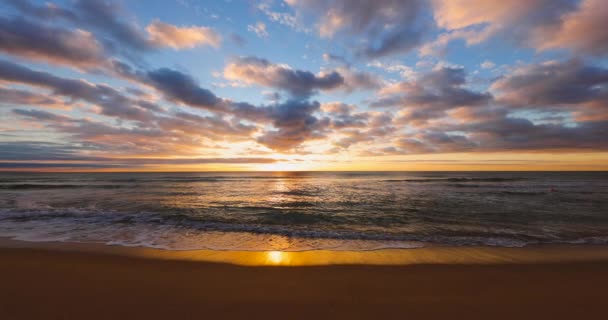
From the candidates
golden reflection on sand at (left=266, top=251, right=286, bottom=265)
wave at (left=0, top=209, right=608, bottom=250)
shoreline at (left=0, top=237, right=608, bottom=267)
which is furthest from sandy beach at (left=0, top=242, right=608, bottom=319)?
wave at (left=0, top=209, right=608, bottom=250)

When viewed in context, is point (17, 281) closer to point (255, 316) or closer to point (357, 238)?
point (255, 316)

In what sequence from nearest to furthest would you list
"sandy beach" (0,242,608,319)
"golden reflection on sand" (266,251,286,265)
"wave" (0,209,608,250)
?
"sandy beach" (0,242,608,319), "golden reflection on sand" (266,251,286,265), "wave" (0,209,608,250)

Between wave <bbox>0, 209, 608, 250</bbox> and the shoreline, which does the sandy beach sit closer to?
the shoreline

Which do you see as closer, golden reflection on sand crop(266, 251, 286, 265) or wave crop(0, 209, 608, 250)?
golden reflection on sand crop(266, 251, 286, 265)

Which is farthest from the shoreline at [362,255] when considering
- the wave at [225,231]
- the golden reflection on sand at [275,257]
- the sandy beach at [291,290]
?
the wave at [225,231]

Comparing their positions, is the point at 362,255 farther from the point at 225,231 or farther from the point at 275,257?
the point at 225,231

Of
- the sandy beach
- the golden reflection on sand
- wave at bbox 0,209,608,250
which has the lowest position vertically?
wave at bbox 0,209,608,250

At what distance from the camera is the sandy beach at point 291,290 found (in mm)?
3592

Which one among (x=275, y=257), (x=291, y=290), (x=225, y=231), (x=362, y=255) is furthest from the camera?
(x=225, y=231)

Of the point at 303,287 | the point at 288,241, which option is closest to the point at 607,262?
the point at 303,287

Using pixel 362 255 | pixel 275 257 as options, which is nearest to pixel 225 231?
pixel 275 257

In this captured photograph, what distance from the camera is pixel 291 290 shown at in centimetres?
425

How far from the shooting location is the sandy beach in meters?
3.59

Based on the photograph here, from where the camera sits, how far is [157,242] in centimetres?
751
